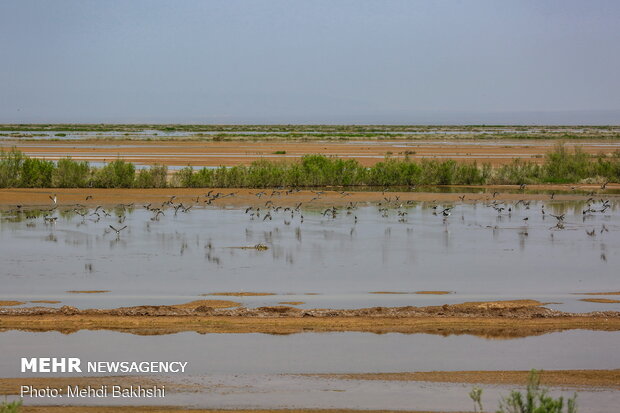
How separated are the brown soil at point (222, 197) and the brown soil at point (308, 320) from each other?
48.3ft

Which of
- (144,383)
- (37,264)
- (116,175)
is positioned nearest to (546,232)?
(37,264)

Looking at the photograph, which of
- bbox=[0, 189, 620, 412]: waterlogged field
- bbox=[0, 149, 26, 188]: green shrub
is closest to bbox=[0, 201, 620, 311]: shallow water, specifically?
bbox=[0, 189, 620, 412]: waterlogged field

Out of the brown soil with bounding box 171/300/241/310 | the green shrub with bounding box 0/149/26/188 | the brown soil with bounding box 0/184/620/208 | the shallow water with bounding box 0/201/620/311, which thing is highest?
the green shrub with bounding box 0/149/26/188

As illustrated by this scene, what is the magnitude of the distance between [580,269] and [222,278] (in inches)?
265

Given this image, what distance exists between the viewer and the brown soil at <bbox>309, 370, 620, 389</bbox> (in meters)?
8.92

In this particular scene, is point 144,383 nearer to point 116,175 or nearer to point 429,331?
point 429,331

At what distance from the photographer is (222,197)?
95.2ft

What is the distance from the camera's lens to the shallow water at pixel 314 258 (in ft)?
44.1

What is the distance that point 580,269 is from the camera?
15.7m

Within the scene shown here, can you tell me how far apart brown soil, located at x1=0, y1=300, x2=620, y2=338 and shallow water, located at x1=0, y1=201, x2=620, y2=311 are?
82 cm

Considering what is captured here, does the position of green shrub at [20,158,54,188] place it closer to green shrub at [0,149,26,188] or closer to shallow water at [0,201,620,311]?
green shrub at [0,149,26,188]

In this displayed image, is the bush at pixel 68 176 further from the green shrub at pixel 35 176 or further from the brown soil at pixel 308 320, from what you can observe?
the brown soil at pixel 308 320

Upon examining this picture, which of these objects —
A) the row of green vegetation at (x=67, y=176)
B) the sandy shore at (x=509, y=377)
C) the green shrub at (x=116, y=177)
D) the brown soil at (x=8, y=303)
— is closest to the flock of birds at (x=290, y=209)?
the row of green vegetation at (x=67, y=176)

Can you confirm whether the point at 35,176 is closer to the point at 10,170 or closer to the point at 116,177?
the point at 10,170
